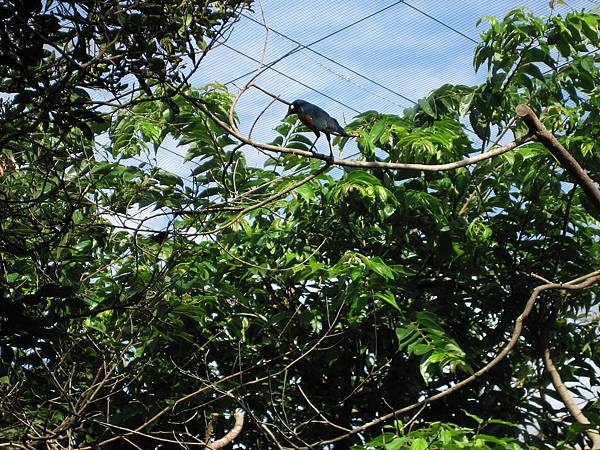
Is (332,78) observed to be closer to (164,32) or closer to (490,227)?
(490,227)

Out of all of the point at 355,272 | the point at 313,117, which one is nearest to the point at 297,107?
the point at 313,117

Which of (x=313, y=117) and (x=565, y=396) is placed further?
(x=565, y=396)

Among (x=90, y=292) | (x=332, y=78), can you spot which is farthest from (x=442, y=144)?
(x=332, y=78)

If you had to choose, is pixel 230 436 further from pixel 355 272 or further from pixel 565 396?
pixel 565 396

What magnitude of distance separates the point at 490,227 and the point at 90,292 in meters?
1.46

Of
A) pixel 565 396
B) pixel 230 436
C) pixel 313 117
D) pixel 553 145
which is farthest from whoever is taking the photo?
pixel 565 396

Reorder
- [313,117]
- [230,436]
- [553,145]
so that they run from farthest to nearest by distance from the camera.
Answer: [230,436] → [313,117] → [553,145]

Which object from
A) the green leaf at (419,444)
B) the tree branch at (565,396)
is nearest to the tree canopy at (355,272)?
the tree branch at (565,396)

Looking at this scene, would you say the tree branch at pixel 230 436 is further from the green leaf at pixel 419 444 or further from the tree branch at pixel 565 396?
the tree branch at pixel 565 396

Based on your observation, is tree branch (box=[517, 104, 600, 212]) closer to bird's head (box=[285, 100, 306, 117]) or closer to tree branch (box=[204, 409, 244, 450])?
bird's head (box=[285, 100, 306, 117])

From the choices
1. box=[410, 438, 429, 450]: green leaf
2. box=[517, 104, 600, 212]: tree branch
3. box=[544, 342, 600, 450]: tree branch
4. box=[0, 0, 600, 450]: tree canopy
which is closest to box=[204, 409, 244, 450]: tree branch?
box=[0, 0, 600, 450]: tree canopy

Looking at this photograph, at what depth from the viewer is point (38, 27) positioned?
2133mm

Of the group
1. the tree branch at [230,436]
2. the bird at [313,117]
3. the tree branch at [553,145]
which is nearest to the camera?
the tree branch at [553,145]

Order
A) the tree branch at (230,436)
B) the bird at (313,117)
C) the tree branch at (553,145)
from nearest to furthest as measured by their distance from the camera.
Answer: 1. the tree branch at (553,145)
2. the bird at (313,117)
3. the tree branch at (230,436)
